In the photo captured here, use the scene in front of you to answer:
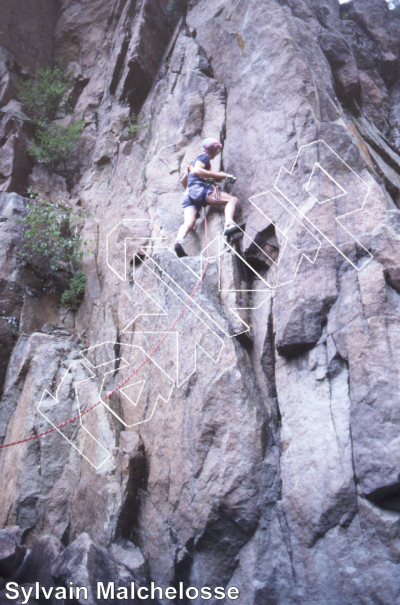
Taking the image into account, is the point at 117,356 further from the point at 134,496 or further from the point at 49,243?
the point at 49,243

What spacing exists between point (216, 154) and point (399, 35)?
8.35 meters

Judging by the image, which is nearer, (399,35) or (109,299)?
(109,299)

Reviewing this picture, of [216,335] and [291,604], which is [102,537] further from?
[216,335]

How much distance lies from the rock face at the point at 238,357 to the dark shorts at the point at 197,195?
1.54ft

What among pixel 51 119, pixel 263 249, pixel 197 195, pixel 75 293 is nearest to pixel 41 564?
pixel 263 249

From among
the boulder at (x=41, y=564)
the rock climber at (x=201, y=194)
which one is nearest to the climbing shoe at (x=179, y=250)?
the rock climber at (x=201, y=194)

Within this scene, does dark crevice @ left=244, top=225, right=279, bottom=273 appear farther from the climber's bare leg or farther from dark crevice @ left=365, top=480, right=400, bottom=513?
dark crevice @ left=365, top=480, right=400, bottom=513

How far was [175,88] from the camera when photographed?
372 inches

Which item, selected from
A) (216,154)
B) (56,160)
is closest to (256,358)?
(216,154)

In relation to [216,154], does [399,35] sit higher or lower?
higher

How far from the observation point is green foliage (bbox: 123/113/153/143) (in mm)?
9961

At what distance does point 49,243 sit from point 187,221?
388 cm

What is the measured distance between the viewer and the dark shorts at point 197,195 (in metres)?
6.89
